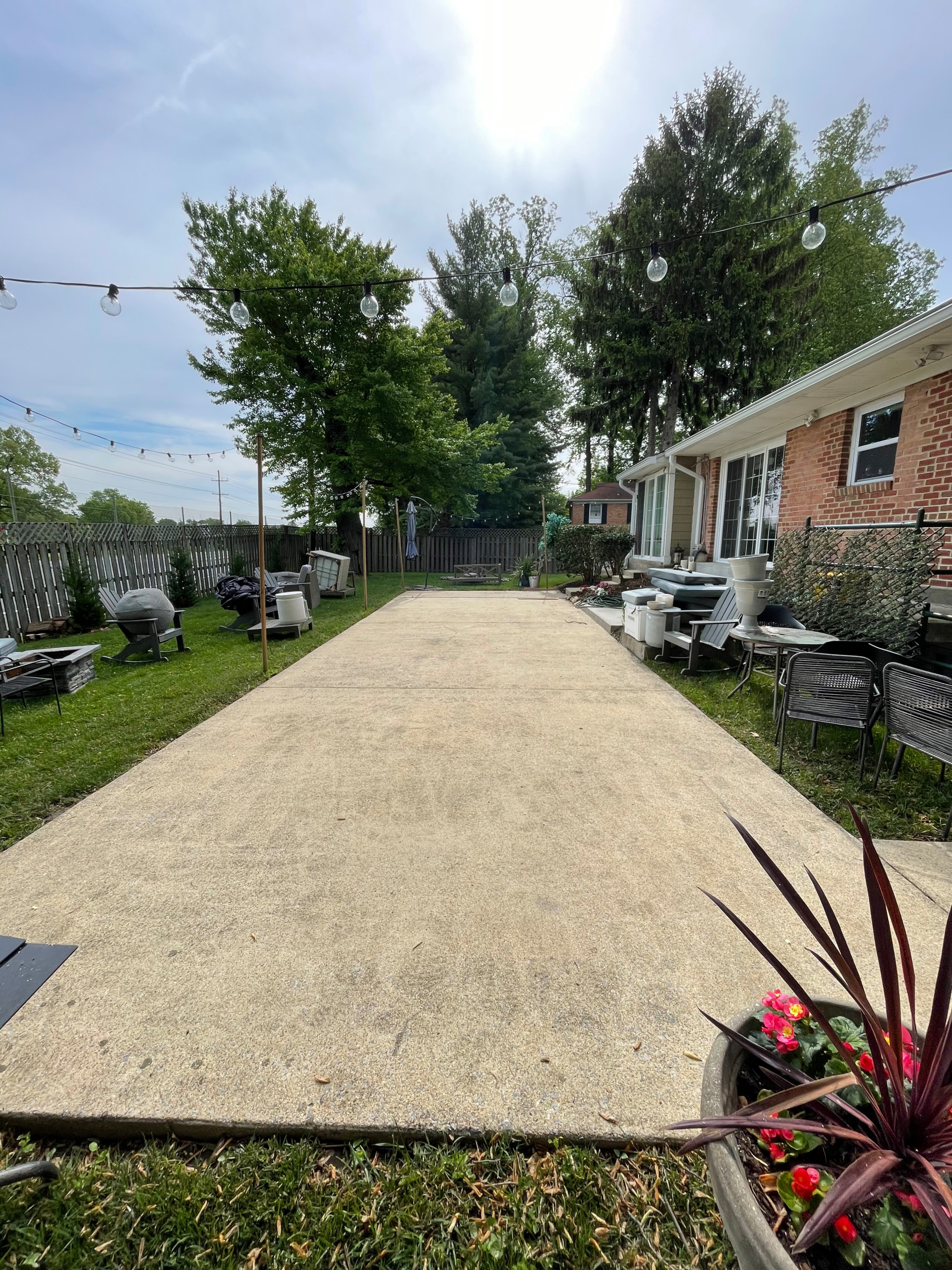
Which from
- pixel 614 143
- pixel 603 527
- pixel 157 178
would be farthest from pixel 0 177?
pixel 603 527

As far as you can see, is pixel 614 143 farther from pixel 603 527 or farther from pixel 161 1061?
pixel 161 1061

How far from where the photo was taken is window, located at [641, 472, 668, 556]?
39.2 ft

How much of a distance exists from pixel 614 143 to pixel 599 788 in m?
10.6

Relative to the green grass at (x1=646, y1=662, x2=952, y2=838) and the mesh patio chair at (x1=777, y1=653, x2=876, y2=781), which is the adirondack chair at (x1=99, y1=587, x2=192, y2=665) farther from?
the mesh patio chair at (x1=777, y1=653, x2=876, y2=781)

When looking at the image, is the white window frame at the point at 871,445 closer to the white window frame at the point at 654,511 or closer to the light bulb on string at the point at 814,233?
the light bulb on string at the point at 814,233

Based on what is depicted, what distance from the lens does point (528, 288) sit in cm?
2459

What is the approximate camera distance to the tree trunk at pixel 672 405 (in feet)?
55.1

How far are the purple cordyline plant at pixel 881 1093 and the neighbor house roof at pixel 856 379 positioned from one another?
Answer: 4667 mm

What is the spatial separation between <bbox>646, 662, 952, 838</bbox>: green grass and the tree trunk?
14147mm

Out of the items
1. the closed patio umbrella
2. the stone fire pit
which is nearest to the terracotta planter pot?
the stone fire pit

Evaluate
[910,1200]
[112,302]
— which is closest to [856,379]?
[910,1200]

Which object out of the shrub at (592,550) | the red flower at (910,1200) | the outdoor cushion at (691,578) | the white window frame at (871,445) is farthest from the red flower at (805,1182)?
the shrub at (592,550)

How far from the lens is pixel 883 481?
18.7 feet

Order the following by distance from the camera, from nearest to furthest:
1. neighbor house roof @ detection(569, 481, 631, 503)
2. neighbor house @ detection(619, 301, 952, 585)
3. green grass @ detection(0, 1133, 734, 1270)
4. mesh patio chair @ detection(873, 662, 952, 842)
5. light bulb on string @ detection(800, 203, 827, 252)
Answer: green grass @ detection(0, 1133, 734, 1270) → mesh patio chair @ detection(873, 662, 952, 842) → neighbor house @ detection(619, 301, 952, 585) → light bulb on string @ detection(800, 203, 827, 252) → neighbor house roof @ detection(569, 481, 631, 503)
